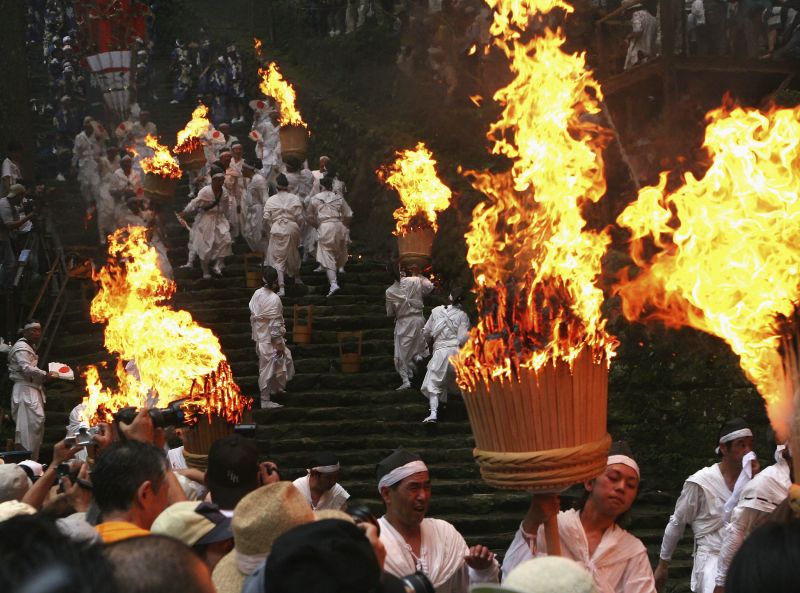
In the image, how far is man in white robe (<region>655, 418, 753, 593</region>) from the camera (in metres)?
9.01

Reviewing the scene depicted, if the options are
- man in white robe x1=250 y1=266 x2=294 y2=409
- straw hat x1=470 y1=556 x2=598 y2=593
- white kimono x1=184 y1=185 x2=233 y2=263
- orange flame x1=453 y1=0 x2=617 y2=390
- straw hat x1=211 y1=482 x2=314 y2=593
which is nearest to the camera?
straw hat x1=470 y1=556 x2=598 y2=593

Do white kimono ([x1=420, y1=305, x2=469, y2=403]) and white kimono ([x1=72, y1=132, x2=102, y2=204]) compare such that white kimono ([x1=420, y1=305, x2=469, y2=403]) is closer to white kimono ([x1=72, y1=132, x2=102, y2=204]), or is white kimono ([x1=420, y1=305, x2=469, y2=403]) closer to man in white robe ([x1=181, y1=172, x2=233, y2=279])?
man in white robe ([x1=181, y1=172, x2=233, y2=279])

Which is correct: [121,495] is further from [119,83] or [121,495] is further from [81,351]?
[119,83]

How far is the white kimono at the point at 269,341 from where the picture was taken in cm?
1645

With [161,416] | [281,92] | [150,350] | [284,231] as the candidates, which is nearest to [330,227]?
[284,231]

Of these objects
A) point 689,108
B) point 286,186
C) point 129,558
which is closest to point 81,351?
point 286,186

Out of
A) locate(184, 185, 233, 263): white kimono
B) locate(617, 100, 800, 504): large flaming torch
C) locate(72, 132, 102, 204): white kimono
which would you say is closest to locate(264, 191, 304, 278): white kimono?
locate(184, 185, 233, 263): white kimono

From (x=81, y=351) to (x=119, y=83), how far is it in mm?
10448

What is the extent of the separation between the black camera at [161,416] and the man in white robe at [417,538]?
1.79 meters

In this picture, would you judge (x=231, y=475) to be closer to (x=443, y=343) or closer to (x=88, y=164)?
(x=443, y=343)

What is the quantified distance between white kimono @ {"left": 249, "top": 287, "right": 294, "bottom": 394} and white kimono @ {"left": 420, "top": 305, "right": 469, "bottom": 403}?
190cm

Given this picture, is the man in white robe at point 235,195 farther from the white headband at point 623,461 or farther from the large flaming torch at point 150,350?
the white headband at point 623,461

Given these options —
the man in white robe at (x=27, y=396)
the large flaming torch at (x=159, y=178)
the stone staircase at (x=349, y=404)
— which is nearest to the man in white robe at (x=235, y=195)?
the stone staircase at (x=349, y=404)

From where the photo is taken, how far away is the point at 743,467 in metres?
8.88
